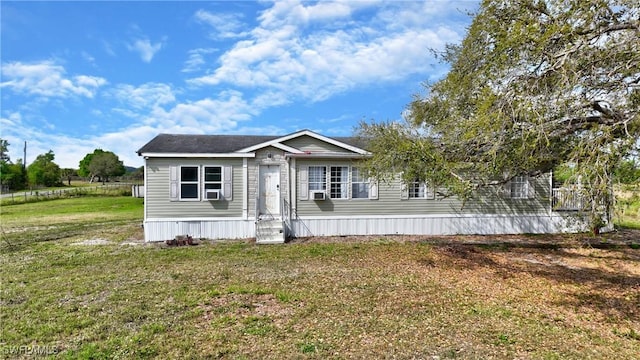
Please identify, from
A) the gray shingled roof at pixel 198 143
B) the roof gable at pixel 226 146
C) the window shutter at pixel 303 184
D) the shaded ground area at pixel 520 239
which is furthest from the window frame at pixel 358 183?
the gray shingled roof at pixel 198 143

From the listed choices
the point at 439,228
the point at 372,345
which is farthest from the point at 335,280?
the point at 439,228

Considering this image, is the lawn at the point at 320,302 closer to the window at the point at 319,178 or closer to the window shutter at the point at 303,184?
the window shutter at the point at 303,184

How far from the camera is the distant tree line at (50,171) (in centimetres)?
4162

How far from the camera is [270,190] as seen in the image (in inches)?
480

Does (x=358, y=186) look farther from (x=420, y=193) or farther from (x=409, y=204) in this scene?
(x=420, y=193)

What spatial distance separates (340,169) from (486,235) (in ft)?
18.9

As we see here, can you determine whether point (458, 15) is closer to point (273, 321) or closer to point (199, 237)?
point (273, 321)

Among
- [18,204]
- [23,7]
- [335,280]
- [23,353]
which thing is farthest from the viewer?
[18,204]

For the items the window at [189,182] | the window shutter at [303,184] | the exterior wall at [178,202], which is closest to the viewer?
the exterior wall at [178,202]

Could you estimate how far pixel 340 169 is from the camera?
12281mm

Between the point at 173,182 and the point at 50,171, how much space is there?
51.1 m

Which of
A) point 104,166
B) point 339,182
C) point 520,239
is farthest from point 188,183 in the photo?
point 104,166

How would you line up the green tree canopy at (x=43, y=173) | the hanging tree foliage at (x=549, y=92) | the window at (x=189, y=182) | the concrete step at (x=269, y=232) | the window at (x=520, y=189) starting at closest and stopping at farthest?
the hanging tree foliage at (x=549, y=92)
the concrete step at (x=269, y=232)
the window at (x=189, y=182)
the window at (x=520, y=189)
the green tree canopy at (x=43, y=173)

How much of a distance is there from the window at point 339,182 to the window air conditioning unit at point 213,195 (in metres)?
3.76
